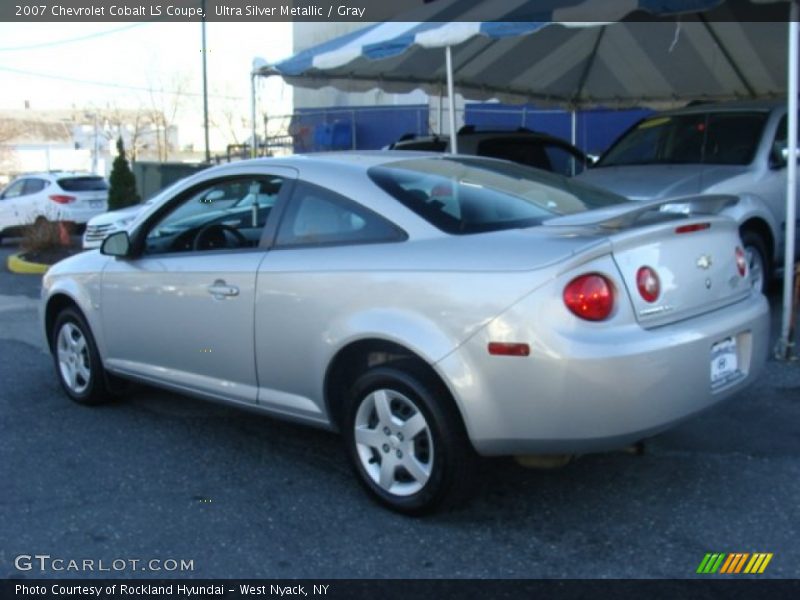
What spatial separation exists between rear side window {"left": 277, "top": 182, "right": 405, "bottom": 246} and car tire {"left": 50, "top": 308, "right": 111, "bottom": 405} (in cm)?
189

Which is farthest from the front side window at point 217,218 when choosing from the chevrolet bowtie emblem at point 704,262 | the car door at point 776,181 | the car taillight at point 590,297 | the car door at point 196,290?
the car door at point 776,181

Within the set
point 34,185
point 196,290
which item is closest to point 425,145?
point 196,290

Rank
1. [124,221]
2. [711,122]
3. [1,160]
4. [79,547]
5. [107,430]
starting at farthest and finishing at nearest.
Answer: [1,160], [124,221], [711,122], [107,430], [79,547]

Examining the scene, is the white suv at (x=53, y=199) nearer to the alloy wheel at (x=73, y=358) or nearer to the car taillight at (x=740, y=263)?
the alloy wheel at (x=73, y=358)

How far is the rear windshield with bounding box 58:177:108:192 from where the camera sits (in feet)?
58.4

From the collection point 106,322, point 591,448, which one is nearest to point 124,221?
point 106,322

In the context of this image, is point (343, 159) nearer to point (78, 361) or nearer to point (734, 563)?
point (78, 361)

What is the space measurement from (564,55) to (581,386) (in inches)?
384

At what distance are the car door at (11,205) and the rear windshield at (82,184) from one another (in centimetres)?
111

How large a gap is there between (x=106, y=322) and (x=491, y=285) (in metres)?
2.79

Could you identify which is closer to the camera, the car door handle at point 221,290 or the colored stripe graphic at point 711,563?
the colored stripe graphic at point 711,563

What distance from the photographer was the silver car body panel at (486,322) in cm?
320

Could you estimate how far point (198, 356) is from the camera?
14.8 feet

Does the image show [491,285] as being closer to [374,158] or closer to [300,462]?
[374,158]
